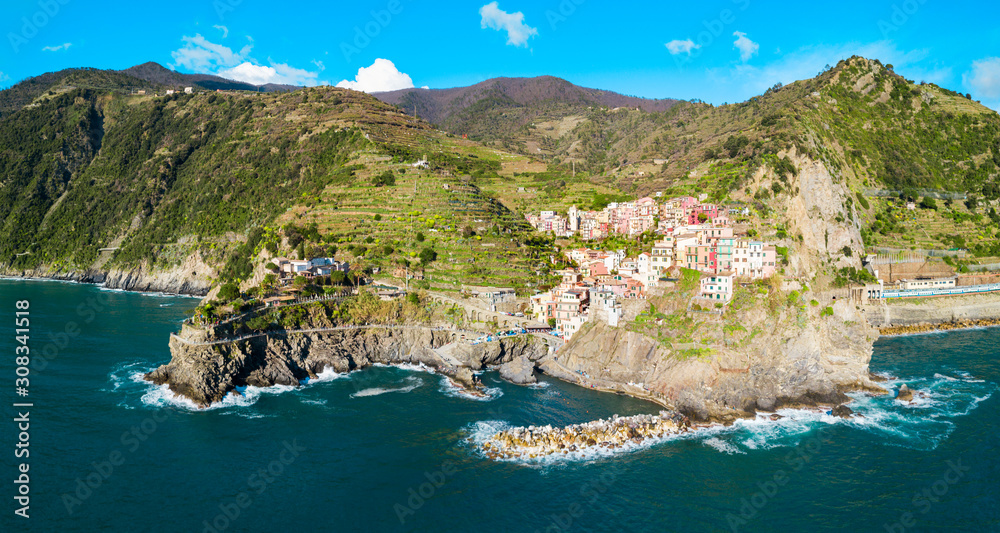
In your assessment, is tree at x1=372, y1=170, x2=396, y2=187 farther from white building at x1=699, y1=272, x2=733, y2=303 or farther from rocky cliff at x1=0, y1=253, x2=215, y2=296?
white building at x1=699, y1=272, x2=733, y2=303

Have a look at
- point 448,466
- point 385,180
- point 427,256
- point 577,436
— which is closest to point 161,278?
point 385,180

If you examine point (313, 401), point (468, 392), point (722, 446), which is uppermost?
point (468, 392)

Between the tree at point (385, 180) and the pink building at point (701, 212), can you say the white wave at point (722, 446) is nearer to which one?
the pink building at point (701, 212)

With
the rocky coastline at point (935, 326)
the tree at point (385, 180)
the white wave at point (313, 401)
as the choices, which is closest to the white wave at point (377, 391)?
the white wave at point (313, 401)

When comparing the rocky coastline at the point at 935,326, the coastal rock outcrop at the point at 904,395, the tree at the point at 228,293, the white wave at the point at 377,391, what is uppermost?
the tree at the point at 228,293

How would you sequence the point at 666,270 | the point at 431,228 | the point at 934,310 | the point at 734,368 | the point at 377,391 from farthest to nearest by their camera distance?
the point at 934,310
the point at 431,228
the point at 666,270
the point at 377,391
the point at 734,368

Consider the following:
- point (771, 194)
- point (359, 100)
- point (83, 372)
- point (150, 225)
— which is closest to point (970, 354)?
point (771, 194)

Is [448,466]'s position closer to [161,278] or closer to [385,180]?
[385,180]
